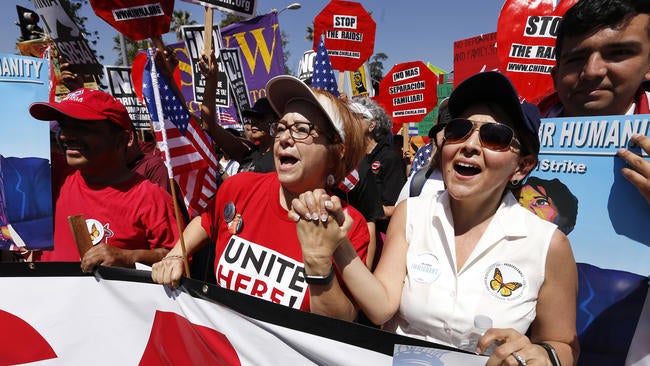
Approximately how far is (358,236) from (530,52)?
7.05 ft

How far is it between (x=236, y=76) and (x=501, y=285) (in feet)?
16.6

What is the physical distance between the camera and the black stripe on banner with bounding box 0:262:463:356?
134 cm

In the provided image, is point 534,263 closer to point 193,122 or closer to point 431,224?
→ point 431,224

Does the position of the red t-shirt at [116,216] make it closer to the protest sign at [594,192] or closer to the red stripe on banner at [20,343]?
the red stripe on banner at [20,343]

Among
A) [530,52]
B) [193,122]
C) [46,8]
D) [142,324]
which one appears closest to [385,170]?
[530,52]

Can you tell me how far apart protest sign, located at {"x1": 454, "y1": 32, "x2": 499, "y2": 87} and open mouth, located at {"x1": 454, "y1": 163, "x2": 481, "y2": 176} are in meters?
3.38

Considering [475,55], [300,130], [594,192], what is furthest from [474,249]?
[475,55]

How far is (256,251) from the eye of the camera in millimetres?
1830

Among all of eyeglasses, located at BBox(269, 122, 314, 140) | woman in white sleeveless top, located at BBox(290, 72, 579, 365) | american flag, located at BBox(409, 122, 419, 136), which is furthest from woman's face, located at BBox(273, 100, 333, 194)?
american flag, located at BBox(409, 122, 419, 136)

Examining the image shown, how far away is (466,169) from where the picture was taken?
4.99 ft

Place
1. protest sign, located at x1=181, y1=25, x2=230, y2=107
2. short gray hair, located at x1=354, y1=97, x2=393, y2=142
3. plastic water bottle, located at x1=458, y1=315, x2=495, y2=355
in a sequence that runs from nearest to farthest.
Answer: plastic water bottle, located at x1=458, y1=315, x2=495, y2=355, short gray hair, located at x1=354, y1=97, x2=393, y2=142, protest sign, located at x1=181, y1=25, x2=230, y2=107

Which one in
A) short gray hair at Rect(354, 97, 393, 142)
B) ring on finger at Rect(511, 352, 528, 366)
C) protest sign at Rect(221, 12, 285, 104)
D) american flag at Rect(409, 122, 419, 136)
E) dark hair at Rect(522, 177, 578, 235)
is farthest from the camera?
american flag at Rect(409, 122, 419, 136)

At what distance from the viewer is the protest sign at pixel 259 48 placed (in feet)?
19.4

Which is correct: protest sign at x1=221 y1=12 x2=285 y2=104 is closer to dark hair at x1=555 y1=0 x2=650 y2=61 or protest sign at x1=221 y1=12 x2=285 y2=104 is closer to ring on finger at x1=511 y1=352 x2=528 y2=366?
dark hair at x1=555 y1=0 x2=650 y2=61
